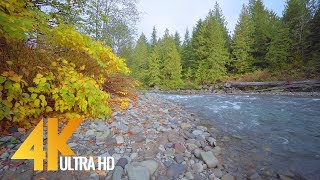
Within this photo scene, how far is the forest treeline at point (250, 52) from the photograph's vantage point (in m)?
25.6

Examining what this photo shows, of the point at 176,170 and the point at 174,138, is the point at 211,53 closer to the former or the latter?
the point at 174,138

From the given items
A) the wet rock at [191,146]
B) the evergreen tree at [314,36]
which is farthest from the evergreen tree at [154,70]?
the wet rock at [191,146]

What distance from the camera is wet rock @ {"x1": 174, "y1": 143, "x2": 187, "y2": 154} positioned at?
4203 mm

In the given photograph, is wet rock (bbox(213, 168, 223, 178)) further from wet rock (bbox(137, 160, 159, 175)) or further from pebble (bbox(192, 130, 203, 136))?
pebble (bbox(192, 130, 203, 136))

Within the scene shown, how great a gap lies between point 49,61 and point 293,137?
645 centimetres

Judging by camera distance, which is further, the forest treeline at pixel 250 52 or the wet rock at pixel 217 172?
the forest treeline at pixel 250 52

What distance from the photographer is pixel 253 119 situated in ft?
26.0

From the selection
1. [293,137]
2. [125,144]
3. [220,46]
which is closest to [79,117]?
[125,144]

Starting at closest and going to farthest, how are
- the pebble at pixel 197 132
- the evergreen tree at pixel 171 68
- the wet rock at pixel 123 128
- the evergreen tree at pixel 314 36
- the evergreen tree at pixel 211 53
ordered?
the wet rock at pixel 123 128 < the pebble at pixel 197 132 < the evergreen tree at pixel 314 36 < the evergreen tree at pixel 211 53 < the evergreen tree at pixel 171 68

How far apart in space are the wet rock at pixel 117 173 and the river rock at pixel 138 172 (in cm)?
11

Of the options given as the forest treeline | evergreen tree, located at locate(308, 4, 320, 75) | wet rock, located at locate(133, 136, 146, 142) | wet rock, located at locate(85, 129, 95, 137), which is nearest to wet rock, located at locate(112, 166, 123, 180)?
wet rock, located at locate(133, 136, 146, 142)

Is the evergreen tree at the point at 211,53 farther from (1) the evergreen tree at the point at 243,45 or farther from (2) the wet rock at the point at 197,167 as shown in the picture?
(2) the wet rock at the point at 197,167

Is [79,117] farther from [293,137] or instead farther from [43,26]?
[293,137]

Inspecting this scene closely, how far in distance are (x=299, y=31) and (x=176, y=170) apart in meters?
30.2
